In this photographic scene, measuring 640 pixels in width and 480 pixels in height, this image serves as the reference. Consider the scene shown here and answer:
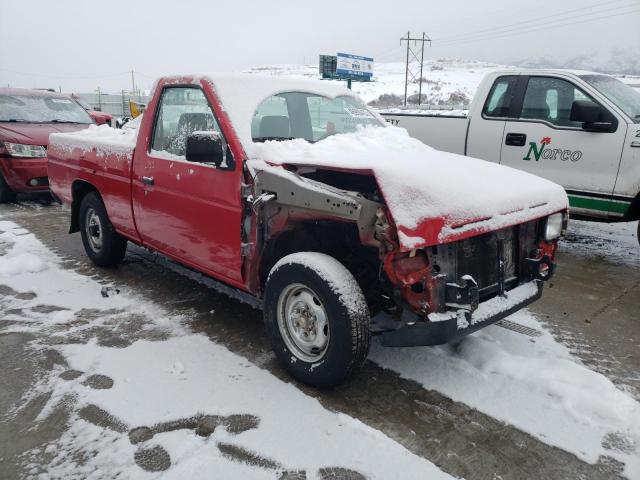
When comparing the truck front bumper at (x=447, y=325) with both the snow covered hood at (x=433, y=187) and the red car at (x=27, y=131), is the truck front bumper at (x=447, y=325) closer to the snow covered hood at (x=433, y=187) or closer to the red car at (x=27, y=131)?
the snow covered hood at (x=433, y=187)

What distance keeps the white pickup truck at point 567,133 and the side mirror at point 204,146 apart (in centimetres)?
403

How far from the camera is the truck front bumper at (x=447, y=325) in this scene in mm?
2568

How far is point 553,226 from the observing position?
3.26 m

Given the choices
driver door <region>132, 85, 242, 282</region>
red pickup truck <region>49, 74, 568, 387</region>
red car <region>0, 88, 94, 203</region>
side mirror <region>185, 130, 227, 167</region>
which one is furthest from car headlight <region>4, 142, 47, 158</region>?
side mirror <region>185, 130, 227, 167</region>

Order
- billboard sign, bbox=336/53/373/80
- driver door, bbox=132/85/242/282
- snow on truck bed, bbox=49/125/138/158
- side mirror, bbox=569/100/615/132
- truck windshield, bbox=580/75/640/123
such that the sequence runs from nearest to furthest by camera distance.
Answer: driver door, bbox=132/85/242/282
snow on truck bed, bbox=49/125/138/158
side mirror, bbox=569/100/615/132
truck windshield, bbox=580/75/640/123
billboard sign, bbox=336/53/373/80

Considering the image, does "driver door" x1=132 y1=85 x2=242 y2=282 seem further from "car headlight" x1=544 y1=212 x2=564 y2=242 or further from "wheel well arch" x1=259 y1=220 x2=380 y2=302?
"car headlight" x1=544 y1=212 x2=564 y2=242

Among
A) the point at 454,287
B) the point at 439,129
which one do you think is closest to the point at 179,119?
the point at 454,287

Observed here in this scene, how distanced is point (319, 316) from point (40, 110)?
8499mm

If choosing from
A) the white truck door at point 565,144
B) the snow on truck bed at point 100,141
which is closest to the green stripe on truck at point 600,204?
the white truck door at point 565,144

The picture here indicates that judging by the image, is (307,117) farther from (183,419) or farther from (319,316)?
(183,419)

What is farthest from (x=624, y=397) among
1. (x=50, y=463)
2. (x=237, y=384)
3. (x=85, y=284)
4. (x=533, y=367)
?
(x=85, y=284)

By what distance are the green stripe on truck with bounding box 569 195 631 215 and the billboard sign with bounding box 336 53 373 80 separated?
20.8 meters

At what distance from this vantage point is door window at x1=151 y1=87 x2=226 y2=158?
11.9ft

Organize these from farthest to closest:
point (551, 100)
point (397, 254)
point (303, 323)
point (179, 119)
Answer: point (551, 100) < point (179, 119) < point (303, 323) < point (397, 254)
